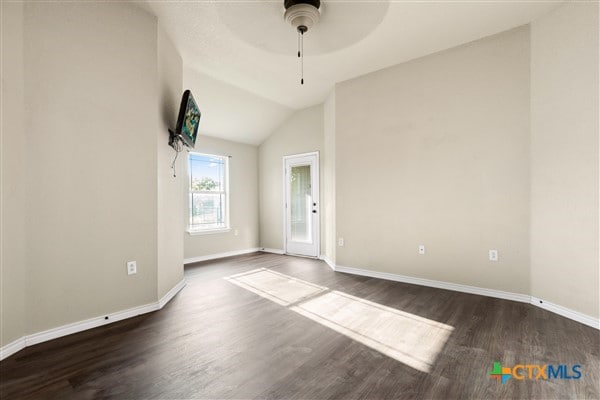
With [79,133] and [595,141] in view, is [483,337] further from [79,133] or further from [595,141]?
[79,133]

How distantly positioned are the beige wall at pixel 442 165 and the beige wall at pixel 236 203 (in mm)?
2363

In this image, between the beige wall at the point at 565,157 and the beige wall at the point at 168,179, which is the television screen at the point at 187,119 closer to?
the beige wall at the point at 168,179

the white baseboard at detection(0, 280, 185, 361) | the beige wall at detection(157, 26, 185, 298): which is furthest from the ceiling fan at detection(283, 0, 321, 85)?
the white baseboard at detection(0, 280, 185, 361)

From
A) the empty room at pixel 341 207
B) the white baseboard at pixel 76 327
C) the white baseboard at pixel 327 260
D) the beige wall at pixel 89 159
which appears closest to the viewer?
the empty room at pixel 341 207

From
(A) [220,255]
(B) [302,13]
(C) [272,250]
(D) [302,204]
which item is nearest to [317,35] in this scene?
(B) [302,13]

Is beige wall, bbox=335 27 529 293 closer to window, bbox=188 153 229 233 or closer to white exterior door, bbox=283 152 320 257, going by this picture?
white exterior door, bbox=283 152 320 257

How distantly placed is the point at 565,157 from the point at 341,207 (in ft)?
8.19

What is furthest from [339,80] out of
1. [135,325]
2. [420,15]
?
[135,325]

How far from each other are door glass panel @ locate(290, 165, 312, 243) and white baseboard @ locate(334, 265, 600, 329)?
130 centimetres

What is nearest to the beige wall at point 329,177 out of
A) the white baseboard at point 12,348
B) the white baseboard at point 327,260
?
the white baseboard at point 327,260

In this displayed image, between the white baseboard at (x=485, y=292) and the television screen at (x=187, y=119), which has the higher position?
the television screen at (x=187, y=119)

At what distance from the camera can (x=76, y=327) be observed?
219 centimetres

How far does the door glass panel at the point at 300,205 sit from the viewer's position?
17.1ft

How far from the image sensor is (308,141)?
515 centimetres
